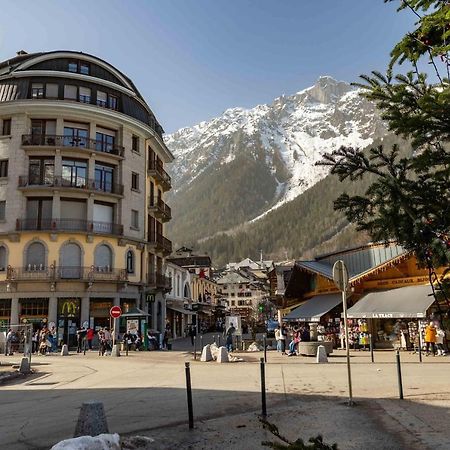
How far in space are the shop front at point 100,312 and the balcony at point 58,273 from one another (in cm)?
193

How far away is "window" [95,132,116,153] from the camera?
4050 centimetres

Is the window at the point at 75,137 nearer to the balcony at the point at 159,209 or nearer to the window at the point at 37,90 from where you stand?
the window at the point at 37,90

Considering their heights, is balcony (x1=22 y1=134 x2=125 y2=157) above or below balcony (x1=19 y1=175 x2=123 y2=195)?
above

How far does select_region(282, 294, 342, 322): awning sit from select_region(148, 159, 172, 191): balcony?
2126 centimetres

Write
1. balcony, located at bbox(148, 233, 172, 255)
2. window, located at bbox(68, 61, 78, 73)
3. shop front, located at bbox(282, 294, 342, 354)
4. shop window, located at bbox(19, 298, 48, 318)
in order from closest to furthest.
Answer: shop front, located at bbox(282, 294, 342, 354) → shop window, located at bbox(19, 298, 48, 318) → window, located at bbox(68, 61, 78, 73) → balcony, located at bbox(148, 233, 172, 255)

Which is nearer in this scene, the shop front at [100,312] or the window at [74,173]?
the shop front at [100,312]

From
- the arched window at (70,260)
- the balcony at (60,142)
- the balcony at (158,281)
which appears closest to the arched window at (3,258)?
the arched window at (70,260)

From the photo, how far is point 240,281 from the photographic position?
135750 mm

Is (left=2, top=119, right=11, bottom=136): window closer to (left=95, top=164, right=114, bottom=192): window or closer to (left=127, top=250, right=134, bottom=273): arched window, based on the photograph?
(left=95, top=164, right=114, bottom=192): window

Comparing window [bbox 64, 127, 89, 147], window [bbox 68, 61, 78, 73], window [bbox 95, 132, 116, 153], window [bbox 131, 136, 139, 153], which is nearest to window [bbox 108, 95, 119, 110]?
window [bbox 95, 132, 116, 153]

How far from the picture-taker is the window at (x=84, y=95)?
132ft

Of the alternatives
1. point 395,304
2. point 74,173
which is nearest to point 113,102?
point 74,173

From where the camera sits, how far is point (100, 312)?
38250mm

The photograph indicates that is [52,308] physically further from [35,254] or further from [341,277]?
[341,277]
